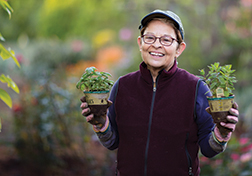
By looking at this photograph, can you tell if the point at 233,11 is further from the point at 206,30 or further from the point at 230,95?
the point at 230,95

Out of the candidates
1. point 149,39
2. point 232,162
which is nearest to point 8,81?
point 149,39

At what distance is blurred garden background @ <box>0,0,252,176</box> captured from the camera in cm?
396

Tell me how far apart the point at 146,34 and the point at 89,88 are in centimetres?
48

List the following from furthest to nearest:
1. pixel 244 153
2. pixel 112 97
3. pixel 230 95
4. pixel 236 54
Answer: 1. pixel 236 54
2. pixel 244 153
3. pixel 112 97
4. pixel 230 95

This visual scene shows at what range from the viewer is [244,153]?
141 inches

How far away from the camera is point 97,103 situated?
6.49ft

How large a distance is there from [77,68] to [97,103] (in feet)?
16.2

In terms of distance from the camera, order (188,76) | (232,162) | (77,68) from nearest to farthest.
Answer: (188,76) → (232,162) → (77,68)

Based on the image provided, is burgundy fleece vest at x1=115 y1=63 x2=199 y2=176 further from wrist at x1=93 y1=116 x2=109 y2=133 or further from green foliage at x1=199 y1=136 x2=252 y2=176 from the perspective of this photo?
green foliage at x1=199 y1=136 x2=252 y2=176

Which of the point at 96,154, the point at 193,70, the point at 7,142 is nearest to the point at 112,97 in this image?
the point at 96,154

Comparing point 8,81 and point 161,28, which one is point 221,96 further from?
point 8,81

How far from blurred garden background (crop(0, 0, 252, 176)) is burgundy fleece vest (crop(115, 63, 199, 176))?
1595 mm

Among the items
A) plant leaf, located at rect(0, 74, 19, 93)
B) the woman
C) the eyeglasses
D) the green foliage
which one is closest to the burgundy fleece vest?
the woman

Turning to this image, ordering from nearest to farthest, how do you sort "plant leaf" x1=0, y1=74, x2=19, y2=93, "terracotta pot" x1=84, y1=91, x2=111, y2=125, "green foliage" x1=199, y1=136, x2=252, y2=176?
"plant leaf" x1=0, y1=74, x2=19, y2=93, "terracotta pot" x1=84, y1=91, x2=111, y2=125, "green foliage" x1=199, y1=136, x2=252, y2=176
